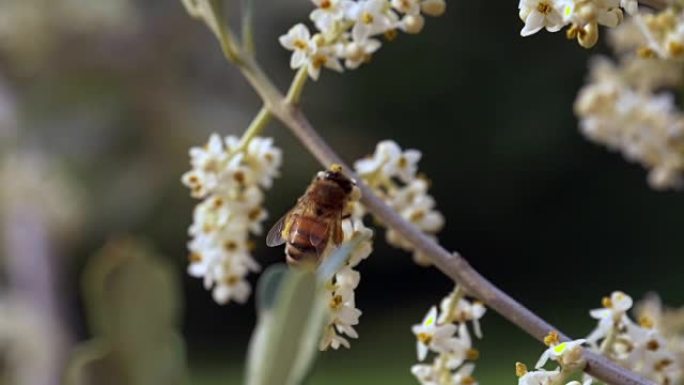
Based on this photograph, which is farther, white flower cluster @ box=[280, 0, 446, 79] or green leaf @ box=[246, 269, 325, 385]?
white flower cluster @ box=[280, 0, 446, 79]

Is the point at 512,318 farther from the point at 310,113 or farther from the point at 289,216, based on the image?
the point at 310,113

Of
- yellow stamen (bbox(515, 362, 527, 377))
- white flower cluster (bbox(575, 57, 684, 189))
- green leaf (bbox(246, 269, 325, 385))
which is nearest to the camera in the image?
green leaf (bbox(246, 269, 325, 385))

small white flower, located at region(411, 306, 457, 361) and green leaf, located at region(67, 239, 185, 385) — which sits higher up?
small white flower, located at region(411, 306, 457, 361)

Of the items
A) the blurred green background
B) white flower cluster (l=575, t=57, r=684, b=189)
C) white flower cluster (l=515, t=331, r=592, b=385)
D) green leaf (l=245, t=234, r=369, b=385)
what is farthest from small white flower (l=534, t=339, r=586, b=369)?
the blurred green background

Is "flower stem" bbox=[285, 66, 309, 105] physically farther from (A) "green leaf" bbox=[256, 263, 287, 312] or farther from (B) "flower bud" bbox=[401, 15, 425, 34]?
(A) "green leaf" bbox=[256, 263, 287, 312]

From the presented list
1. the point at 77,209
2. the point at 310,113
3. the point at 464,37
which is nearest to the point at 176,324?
the point at 77,209

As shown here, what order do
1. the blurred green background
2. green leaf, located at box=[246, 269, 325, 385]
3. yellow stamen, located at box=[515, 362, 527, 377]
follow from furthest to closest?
the blurred green background
yellow stamen, located at box=[515, 362, 527, 377]
green leaf, located at box=[246, 269, 325, 385]

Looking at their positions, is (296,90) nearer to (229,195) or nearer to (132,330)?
(229,195)
